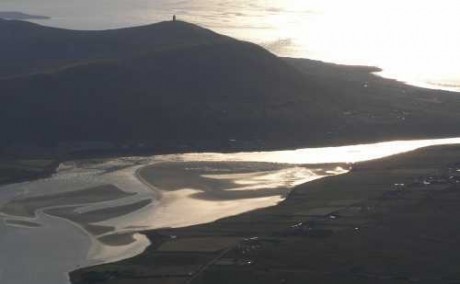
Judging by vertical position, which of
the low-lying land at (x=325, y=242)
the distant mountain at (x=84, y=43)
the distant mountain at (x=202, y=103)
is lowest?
the low-lying land at (x=325, y=242)

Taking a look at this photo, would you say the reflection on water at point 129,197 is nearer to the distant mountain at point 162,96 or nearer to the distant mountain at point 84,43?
the distant mountain at point 162,96

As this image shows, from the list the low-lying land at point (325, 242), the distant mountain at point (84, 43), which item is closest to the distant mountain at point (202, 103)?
the distant mountain at point (84, 43)

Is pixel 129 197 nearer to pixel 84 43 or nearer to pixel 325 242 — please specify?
pixel 325 242

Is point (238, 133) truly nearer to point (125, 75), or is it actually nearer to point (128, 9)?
point (125, 75)

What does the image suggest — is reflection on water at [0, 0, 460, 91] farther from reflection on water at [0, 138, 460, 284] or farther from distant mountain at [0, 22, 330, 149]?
reflection on water at [0, 138, 460, 284]

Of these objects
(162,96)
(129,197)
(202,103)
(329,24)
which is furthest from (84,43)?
(329,24)

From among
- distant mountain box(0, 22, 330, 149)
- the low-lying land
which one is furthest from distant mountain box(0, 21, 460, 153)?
the low-lying land
